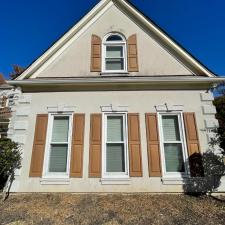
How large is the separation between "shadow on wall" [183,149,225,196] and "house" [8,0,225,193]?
0.17 meters

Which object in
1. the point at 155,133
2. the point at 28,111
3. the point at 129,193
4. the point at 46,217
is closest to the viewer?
the point at 46,217

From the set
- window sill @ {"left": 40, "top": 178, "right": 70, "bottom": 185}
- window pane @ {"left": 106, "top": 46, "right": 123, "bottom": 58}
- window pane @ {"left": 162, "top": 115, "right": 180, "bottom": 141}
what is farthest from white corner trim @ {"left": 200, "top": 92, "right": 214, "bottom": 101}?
window sill @ {"left": 40, "top": 178, "right": 70, "bottom": 185}

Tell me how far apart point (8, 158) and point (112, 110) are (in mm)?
3745

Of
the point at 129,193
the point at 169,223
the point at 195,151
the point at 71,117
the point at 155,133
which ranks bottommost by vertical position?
the point at 169,223

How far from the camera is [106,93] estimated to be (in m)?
7.72

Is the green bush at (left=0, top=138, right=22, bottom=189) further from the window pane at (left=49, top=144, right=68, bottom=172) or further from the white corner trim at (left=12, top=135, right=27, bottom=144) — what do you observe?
the window pane at (left=49, top=144, right=68, bottom=172)

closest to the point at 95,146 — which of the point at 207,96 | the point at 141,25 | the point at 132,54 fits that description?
the point at 132,54

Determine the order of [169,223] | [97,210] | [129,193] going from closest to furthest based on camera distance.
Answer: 1. [169,223]
2. [97,210]
3. [129,193]

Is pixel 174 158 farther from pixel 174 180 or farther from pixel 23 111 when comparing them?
pixel 23 111

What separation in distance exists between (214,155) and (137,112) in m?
2.93

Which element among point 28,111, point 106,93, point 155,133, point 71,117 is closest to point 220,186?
point 155,133

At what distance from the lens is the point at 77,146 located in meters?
7.07

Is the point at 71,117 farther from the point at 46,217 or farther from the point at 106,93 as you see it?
the point at 46,217

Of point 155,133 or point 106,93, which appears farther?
point 106,93
